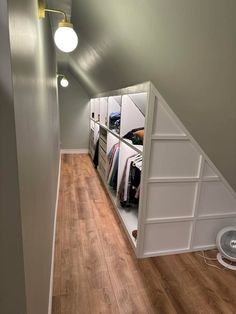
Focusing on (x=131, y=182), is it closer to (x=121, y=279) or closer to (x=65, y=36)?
(x=121, y=279)

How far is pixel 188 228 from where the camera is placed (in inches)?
89.4

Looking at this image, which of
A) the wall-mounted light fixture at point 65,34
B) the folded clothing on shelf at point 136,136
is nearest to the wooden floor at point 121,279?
the folded clothing on shelf at point 136,136

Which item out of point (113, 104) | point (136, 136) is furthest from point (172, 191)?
point (113, 104)

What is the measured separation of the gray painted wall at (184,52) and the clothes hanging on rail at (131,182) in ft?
2.90

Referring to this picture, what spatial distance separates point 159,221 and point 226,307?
799 mm

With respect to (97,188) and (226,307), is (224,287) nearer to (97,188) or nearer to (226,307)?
(226,307)

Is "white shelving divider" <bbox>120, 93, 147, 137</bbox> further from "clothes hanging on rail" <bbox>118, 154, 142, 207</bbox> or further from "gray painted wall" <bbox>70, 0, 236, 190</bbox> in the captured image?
"gray painted wall" <bbox>70, 0, 236, 190</bbox>

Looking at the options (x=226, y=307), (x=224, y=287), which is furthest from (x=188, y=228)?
(x=226, y=307)

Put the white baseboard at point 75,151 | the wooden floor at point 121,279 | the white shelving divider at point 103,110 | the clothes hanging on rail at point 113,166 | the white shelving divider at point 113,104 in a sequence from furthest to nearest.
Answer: the white baseboard at point 75,151 < the white shelving divider at point 103,110 < the white shelving divider at point 113,104 < the clothes hanging on rail at point 113,166 < the wooden floor at point 121,279

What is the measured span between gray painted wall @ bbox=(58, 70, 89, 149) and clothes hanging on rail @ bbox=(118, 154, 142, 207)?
3.71 meters

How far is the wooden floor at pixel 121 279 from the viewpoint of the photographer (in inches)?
66.0

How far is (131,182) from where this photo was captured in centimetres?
271

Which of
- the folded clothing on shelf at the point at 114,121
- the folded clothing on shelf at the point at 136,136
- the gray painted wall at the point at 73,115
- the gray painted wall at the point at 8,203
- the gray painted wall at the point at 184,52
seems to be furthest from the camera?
the gray painted wall at the point at 73,115

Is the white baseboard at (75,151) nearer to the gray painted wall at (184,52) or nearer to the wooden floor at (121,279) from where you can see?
the wooden floor at (121,279)
